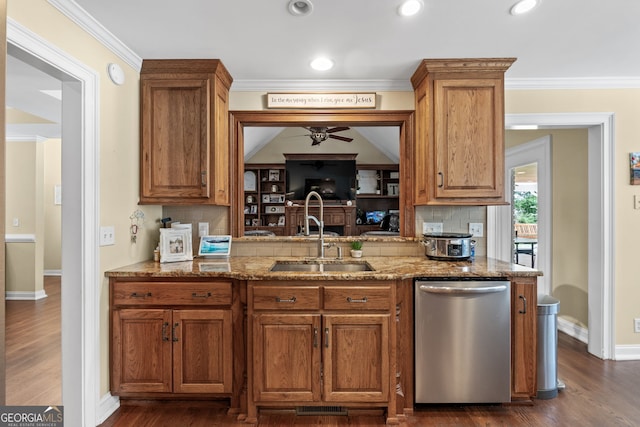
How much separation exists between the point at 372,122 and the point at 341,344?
5.90ft

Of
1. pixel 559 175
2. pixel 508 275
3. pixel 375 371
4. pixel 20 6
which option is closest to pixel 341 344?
pixel 375 371

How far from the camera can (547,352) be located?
2.31 metres

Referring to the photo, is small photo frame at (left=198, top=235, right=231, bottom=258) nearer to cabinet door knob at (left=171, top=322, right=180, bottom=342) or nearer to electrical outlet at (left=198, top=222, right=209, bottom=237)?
Result: electrical outlet at (left=198, top=222, right=209, bottom=237)

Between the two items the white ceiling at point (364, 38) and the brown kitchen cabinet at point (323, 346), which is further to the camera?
the brown kitchen cabinet at point (323, 346)

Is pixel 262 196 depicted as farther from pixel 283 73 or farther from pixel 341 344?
pixel 341 344

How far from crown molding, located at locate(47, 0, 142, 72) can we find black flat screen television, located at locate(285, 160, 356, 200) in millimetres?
5655

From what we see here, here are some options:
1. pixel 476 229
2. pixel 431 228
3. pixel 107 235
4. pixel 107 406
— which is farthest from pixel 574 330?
pixel 107 235

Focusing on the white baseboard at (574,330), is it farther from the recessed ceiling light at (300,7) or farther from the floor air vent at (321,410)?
the recessed ceiling light at (300,7)

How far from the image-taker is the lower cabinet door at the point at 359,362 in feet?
6.79

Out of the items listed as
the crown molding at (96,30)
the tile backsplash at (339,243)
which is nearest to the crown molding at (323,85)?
the crown molding at (96,30)

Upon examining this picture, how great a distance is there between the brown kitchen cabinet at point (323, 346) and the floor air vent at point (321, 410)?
0.32ft

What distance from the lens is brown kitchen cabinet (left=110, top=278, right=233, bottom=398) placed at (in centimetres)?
216

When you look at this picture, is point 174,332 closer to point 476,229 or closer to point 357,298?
point 357,298

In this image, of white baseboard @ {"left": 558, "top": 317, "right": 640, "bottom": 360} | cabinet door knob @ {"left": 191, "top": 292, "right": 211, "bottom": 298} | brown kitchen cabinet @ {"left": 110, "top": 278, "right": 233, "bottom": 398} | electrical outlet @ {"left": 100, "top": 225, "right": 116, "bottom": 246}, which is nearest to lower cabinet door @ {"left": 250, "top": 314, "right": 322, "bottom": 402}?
brown kitchen cabinet @ {"left": 110, "top": 278, "right": 233, "bottom": 398}
